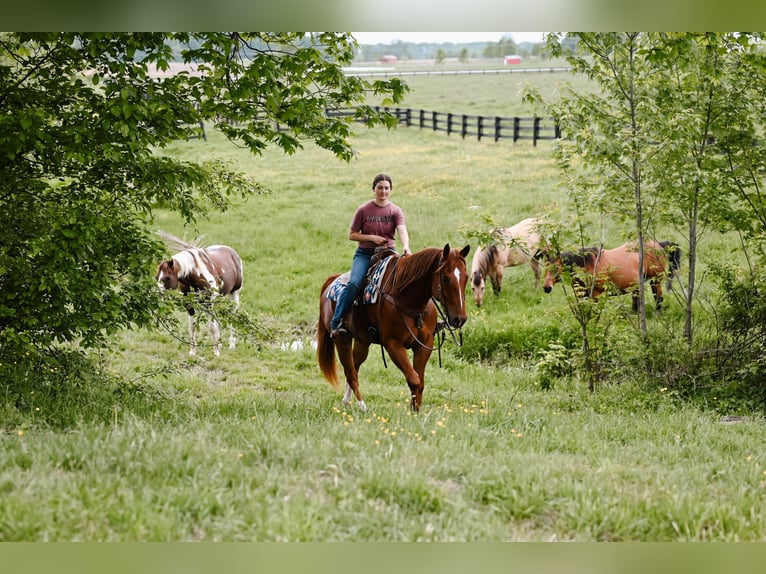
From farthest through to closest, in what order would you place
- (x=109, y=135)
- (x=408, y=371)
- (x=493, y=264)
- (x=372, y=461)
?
1. (x=493, y=264)
2. (x=408, y=371)
3. (x=109, y=135)
4. (x=372, y=461)

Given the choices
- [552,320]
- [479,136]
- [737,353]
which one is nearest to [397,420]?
[737,353]

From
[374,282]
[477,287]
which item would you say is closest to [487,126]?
[477,287]

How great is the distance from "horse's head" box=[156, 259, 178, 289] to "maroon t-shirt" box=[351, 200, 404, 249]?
18.3ft

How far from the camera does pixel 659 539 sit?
14.9 ft

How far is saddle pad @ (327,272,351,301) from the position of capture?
30.6ft

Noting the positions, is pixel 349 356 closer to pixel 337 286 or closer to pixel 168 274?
pixel 337 286

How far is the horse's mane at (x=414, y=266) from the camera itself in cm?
791

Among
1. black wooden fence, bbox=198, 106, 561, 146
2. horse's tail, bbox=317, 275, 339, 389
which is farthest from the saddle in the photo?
black wooden fence, bbox=198, 106, 561, 146

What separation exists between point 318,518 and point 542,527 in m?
1.47

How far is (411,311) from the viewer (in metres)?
8.36

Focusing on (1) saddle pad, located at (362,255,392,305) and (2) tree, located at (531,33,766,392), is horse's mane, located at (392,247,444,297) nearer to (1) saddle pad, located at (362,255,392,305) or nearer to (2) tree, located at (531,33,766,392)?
(1) saddle pad, located at (362,255,392,305)

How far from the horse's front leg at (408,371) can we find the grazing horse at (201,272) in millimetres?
4938

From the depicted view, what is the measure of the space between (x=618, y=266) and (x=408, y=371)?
683cm
